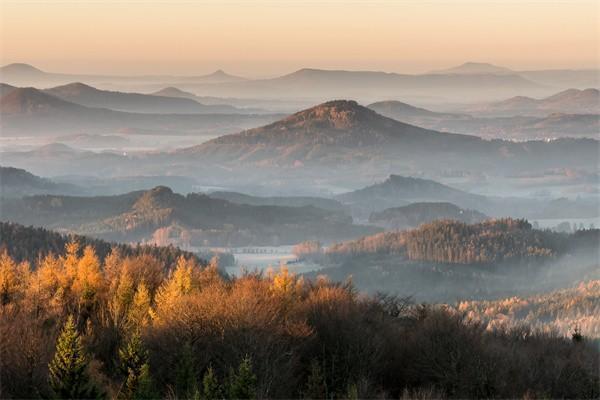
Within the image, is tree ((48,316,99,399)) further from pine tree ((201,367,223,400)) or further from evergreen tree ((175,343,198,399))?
evergreen tree ((175,343,198,399))

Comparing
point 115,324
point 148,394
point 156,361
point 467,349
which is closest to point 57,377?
point 148,394

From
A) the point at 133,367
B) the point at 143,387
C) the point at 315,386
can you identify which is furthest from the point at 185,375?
the point at 315,386

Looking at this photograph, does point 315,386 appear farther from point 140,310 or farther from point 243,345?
point 140,310

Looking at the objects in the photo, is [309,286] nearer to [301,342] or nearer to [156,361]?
[301,342]

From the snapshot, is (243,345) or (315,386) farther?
(243,345)

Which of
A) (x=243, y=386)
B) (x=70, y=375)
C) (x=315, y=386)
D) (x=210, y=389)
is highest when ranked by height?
(x=70, y=375)

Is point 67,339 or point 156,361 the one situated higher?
point 67,339

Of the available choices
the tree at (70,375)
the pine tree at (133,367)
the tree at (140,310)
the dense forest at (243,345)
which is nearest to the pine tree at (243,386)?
the dense forest at (243,345)
